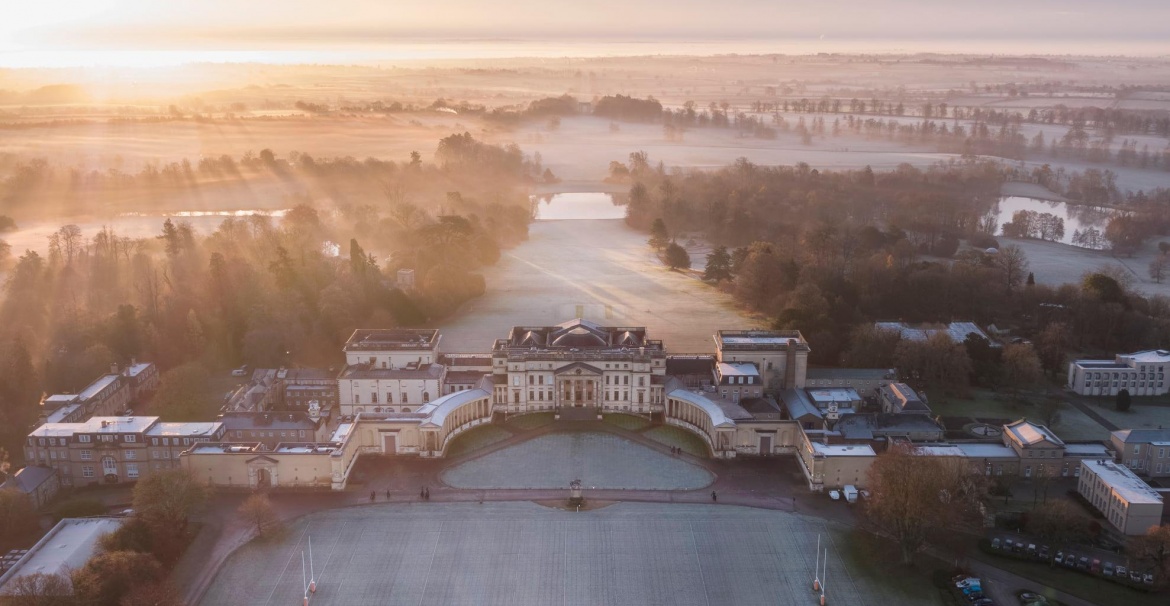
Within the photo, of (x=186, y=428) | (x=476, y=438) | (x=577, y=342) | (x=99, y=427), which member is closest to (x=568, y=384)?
(x=577, y=342)

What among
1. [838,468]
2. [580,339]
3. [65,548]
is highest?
[580,339]

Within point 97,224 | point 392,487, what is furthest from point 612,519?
point 97,224

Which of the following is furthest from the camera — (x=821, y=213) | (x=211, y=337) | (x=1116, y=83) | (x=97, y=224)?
(x=1116, y=83)

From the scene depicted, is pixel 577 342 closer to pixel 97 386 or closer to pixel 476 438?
pixel 476 438

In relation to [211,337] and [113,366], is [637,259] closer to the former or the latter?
[211,337]

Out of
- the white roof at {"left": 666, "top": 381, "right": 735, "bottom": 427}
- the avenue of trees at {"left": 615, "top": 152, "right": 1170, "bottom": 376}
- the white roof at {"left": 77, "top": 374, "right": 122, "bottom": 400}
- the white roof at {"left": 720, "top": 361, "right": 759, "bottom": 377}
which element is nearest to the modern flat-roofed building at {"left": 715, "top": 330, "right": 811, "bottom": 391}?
the white roof at {"left": 720, "top": 361, "right": 759, "bottom": 377}

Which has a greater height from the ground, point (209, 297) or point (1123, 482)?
point (209, 297)

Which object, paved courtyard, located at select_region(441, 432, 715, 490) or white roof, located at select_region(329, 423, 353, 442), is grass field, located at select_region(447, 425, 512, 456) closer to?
paved courtyard, located at select_region(441, 432, 715, 490)
